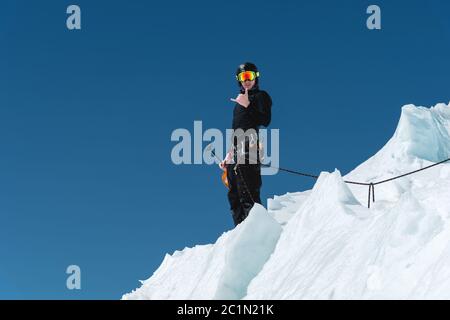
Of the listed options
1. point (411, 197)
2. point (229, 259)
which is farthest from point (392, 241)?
point (229, 259)

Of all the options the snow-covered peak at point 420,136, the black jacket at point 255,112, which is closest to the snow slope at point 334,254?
the black jacket at point 255,112

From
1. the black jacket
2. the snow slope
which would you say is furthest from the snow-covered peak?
the black jacket

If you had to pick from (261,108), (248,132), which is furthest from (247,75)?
(248,132)

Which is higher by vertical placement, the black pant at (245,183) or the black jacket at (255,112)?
the black jacket at (255,112)

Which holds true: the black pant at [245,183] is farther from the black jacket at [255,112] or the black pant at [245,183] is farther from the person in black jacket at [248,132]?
the black jacket at [255,112]

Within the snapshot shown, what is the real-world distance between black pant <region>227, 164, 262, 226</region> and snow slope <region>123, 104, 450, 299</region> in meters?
0.70

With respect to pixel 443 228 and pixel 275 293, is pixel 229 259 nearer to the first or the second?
pixel 275 293

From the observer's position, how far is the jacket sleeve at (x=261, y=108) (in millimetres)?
7039

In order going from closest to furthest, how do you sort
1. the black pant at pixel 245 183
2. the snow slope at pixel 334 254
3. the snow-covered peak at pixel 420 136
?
the snow slope at pixel 334 254 < the black pant at pixel 245 183 < the snow-covered peak at pixel 420 136

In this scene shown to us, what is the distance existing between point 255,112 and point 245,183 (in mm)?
824

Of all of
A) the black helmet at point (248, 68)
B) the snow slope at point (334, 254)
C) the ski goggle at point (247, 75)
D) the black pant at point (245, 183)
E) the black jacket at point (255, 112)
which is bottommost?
the snow slope at point (334, 254)

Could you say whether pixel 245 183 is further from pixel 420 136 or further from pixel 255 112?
pixel 420 136

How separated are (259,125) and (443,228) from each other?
11.3 ft
